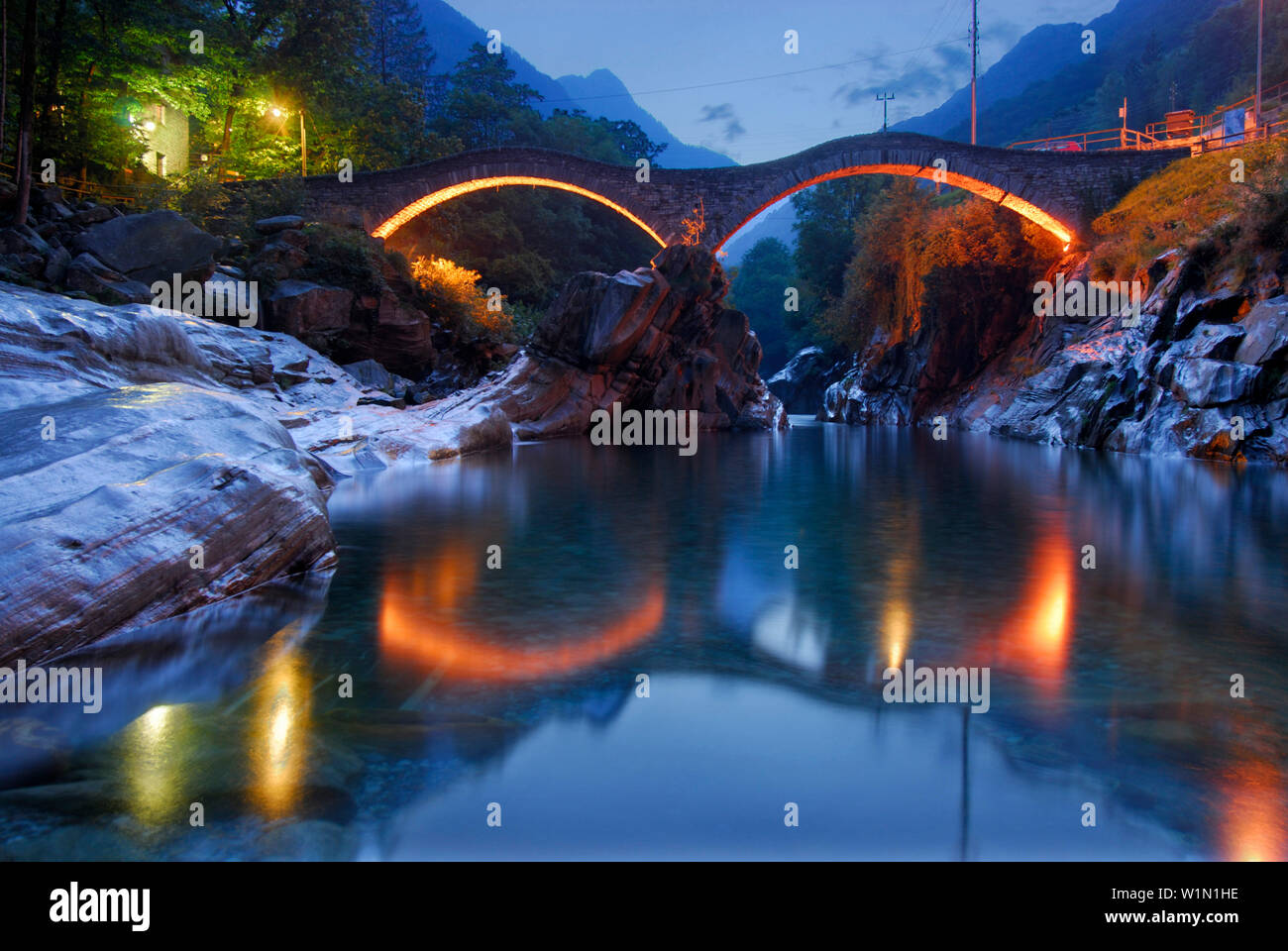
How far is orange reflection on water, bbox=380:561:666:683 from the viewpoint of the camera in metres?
3.45

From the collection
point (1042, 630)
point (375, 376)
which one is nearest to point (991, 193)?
point (375, 376)

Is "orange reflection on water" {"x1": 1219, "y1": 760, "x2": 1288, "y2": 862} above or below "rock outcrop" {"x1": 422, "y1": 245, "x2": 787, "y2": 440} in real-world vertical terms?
below

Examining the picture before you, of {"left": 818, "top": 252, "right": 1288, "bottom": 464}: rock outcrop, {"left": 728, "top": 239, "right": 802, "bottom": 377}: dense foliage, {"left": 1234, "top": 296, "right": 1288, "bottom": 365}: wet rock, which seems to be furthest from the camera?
{"left": 728, "top": 239, "right": 802, "bottom": 377}: dense foliage

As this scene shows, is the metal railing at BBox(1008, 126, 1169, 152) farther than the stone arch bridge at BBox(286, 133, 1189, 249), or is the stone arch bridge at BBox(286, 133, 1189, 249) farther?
the metal railing at BBox(1008, 126, 1169, 152)

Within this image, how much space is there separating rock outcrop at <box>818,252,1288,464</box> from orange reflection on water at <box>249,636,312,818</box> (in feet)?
50.3

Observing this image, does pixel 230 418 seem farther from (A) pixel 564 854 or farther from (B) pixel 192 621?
(A) pixel 564 854

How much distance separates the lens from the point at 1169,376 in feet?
51.6

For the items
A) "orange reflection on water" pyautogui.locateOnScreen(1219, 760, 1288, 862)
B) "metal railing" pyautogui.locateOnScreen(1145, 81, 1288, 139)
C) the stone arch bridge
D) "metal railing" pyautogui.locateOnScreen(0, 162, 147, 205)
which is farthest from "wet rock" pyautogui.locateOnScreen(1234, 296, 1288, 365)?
"metal railing" pyautogui.locateOnScreen(0, 162, 147, 205)

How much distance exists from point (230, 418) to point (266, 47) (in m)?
32.8

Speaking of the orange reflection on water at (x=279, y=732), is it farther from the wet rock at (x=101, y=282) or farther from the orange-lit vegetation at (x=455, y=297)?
the orange-lit vegetation at (x=455, y=297)

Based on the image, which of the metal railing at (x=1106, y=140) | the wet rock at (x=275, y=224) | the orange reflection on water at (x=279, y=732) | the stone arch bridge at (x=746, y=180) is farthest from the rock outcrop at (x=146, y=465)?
the metal railing at (x=1106, y=140)

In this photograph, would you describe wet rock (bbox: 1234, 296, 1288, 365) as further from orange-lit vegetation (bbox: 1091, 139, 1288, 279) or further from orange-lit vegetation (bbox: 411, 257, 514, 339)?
orange-lit vegetation (bbox: 411, 257, 514, 339)

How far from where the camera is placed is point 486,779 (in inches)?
96.0

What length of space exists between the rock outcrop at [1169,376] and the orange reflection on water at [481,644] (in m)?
13.7
